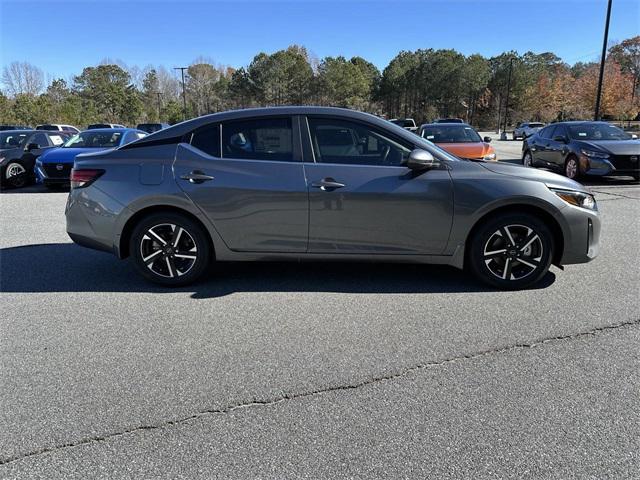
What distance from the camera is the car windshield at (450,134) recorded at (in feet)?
39.3

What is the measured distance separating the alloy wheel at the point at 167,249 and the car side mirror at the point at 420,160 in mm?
2157

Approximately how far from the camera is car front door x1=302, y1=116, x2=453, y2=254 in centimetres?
428

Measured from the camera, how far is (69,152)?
37.7 feet

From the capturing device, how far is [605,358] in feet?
10.5

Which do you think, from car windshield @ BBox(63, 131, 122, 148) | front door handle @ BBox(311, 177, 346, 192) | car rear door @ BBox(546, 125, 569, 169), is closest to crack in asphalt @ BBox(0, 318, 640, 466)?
front door handle @ BBox(311, 177, 346, 192)

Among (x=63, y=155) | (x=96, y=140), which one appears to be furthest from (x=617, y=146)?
(x=63, y=155)

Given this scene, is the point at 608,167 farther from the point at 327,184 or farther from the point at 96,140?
the point at 96,140

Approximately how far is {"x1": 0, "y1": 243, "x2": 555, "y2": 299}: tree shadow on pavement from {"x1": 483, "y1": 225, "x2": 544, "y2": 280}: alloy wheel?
9.8 inches

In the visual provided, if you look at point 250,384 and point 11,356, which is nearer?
point 250,384

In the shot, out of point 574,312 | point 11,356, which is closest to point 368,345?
point 574,312

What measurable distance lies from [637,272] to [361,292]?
2.98 m

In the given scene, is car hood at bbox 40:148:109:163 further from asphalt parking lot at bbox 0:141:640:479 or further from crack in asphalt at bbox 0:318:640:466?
crack in asphalt at bbox 0:318:640:466

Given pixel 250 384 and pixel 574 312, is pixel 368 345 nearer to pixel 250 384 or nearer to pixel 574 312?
pixel 250 384

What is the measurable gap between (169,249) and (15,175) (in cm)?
1049
